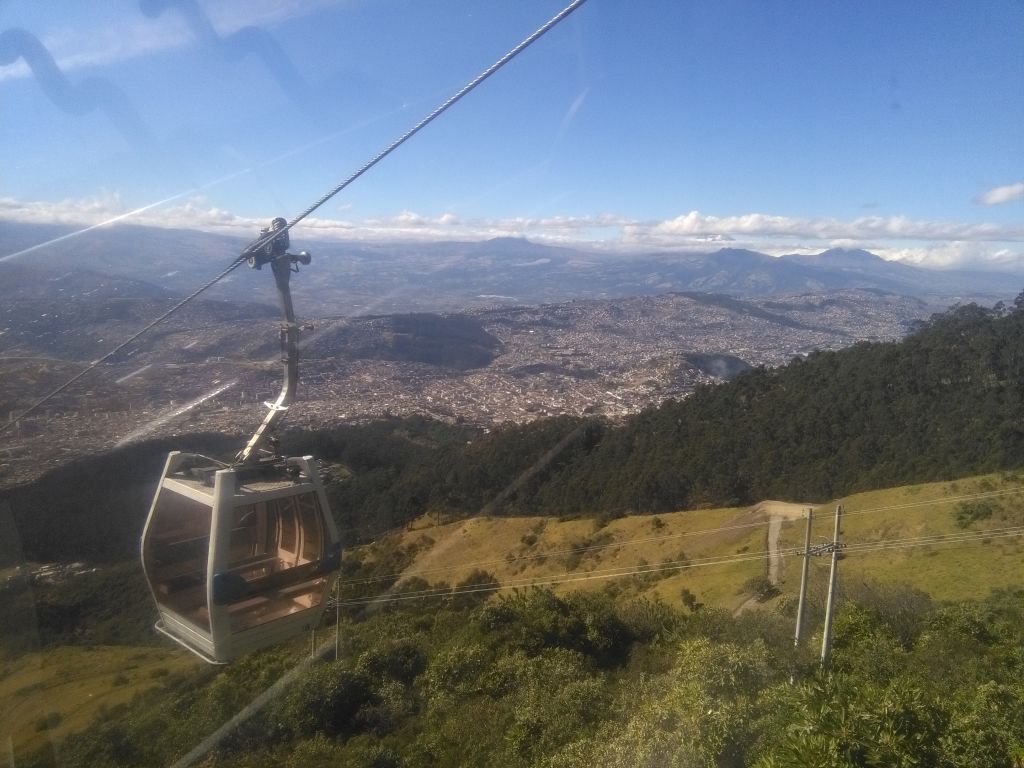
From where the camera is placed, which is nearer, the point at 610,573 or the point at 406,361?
the point at 610,573

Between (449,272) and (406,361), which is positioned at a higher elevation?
(449,272)

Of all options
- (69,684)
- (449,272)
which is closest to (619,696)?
(69,684)

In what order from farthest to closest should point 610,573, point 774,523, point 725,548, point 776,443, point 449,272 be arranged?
1. point 449,272
2. point 776,443
3. point 774,523
4. point 610,573
5. point 725,548

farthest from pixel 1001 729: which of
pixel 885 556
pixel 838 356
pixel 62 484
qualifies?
pixel 838 356

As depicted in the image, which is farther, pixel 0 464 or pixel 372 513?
pixel 372 513

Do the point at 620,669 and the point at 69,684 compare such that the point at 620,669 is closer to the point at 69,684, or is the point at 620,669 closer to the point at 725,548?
the point at 725,548

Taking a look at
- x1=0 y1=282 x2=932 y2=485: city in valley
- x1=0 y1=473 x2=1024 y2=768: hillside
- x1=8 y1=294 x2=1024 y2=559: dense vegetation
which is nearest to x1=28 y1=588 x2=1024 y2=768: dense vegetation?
x1=0 y1=473 x2=1024 y2=768: hillside

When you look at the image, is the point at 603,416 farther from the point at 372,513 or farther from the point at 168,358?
the point at 168,358
